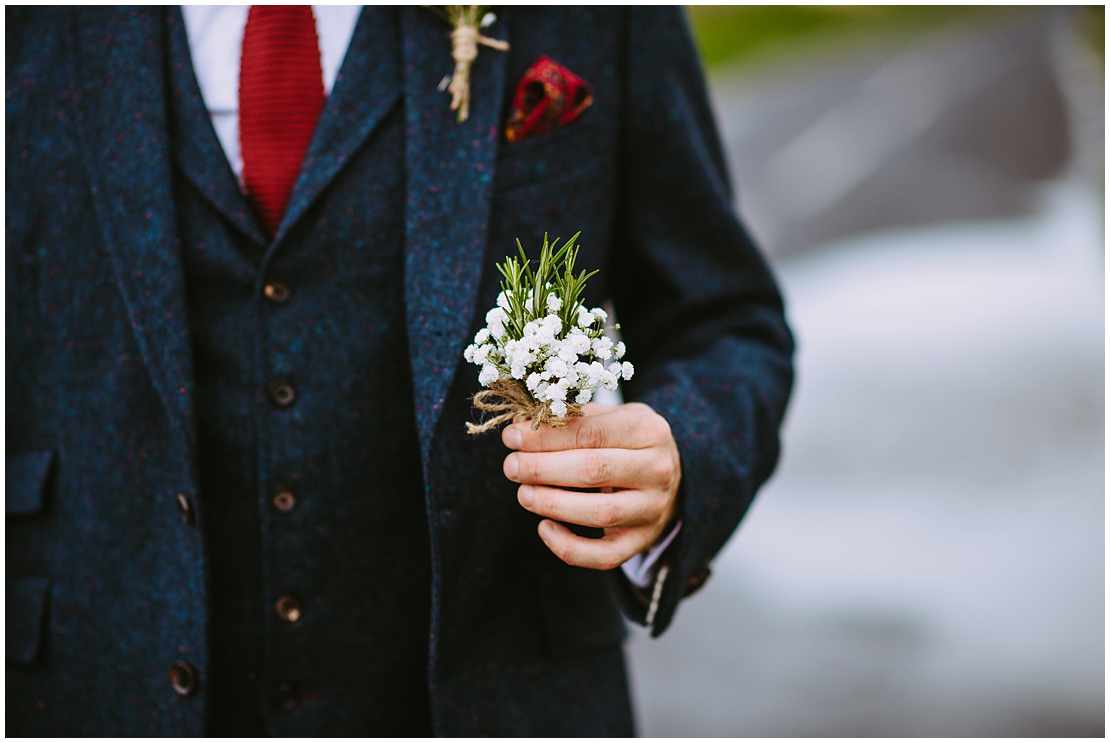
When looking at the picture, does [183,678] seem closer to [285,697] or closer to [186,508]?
[285,697]

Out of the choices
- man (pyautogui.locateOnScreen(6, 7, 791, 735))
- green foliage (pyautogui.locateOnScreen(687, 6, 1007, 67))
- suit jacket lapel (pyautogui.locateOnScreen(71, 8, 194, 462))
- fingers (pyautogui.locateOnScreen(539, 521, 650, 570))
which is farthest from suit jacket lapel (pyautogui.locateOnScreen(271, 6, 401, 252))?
green foliage (pyautogui.locateOnScreen(687, 6, 1007, 67))

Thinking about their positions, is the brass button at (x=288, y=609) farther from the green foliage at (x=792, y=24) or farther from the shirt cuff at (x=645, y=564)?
the green foliage at (x=792, y=24)

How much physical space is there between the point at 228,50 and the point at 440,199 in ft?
1.46

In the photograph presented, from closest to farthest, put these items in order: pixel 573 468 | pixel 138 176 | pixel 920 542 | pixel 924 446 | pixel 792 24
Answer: pixel 573 468 < pixel 138 176 < pixel 920 542 < pixel 924 446 < pixel 792 24

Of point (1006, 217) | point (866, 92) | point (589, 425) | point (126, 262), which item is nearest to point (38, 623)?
point (126, 262)

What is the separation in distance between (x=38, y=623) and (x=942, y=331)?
5.79 meters

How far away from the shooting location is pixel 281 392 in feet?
4.18

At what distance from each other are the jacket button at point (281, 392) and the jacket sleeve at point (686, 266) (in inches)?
21.5

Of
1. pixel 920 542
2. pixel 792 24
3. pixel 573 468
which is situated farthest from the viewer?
pixel 792 24

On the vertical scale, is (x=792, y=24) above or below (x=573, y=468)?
above

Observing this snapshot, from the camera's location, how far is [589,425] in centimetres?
102

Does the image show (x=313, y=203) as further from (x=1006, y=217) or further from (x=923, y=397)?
(x=1006, y=217)

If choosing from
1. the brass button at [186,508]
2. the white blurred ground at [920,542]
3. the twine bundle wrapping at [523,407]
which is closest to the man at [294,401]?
the brass button at [186,508]

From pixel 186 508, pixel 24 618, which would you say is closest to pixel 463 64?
pixel 186 508
